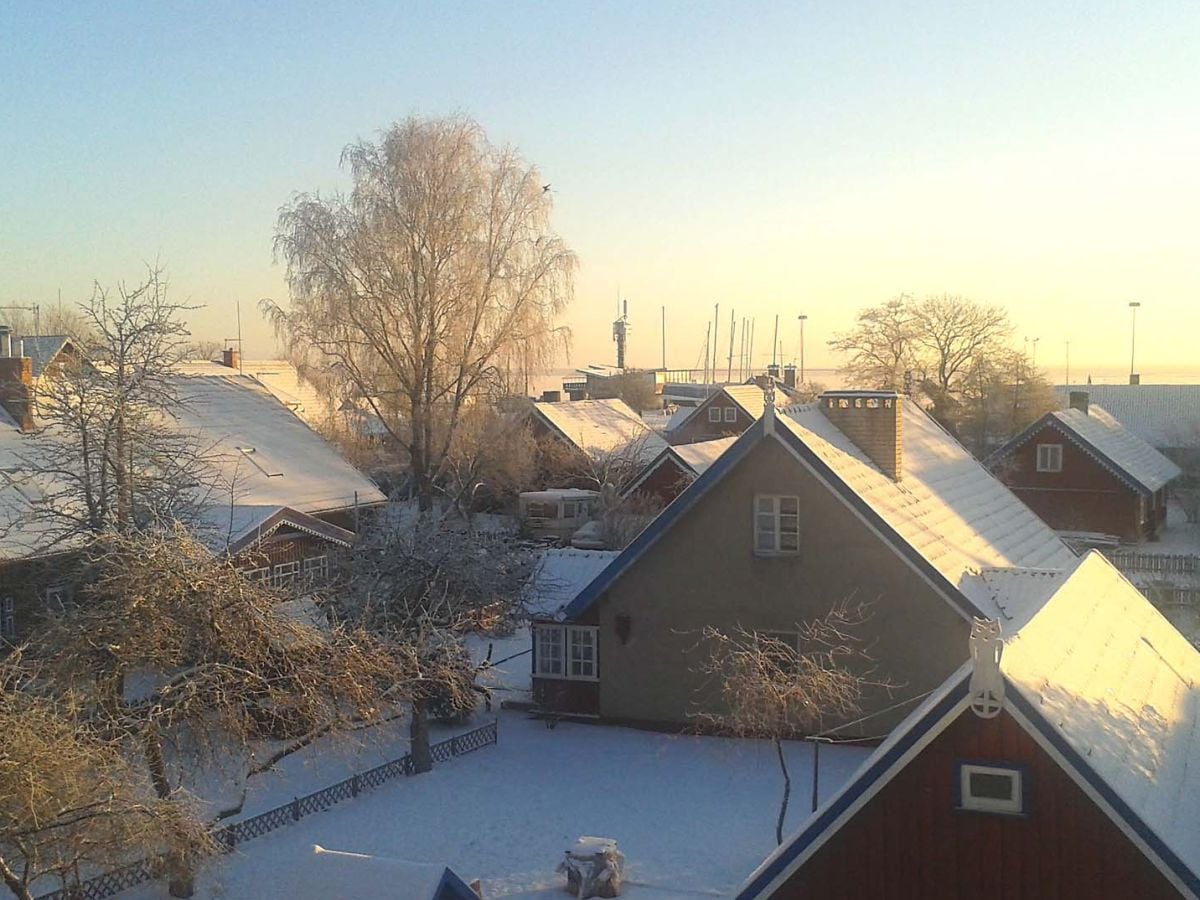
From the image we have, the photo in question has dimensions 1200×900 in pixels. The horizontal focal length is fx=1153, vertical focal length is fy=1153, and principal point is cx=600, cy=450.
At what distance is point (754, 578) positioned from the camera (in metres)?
19.9

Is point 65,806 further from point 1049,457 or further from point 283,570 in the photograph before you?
point 1049,457

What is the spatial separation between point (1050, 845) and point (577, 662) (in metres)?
13.2

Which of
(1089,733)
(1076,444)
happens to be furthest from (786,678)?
(1076,444)

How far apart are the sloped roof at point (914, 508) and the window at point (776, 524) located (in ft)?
2.79

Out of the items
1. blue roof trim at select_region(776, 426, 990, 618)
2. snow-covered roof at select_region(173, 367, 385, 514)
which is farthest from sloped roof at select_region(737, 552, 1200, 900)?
Result: snow-covered roof at select_region(173, 367, 385, 514)

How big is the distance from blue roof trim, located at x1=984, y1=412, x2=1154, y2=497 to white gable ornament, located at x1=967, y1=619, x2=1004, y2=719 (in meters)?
36.4

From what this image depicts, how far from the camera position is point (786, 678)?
15656 mm

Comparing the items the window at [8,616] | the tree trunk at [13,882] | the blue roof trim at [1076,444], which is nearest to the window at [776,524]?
the tree trunk at [13,882]

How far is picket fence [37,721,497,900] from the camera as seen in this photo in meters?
13.4

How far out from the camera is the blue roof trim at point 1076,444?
41.5 meters

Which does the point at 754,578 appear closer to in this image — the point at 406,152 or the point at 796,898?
the point at 796,898

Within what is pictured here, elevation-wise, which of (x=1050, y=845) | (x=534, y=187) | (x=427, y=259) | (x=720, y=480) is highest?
(x=534, y=187)

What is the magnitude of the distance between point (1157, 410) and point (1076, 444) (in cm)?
2162

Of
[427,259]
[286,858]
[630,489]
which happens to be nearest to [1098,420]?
[630,489]
